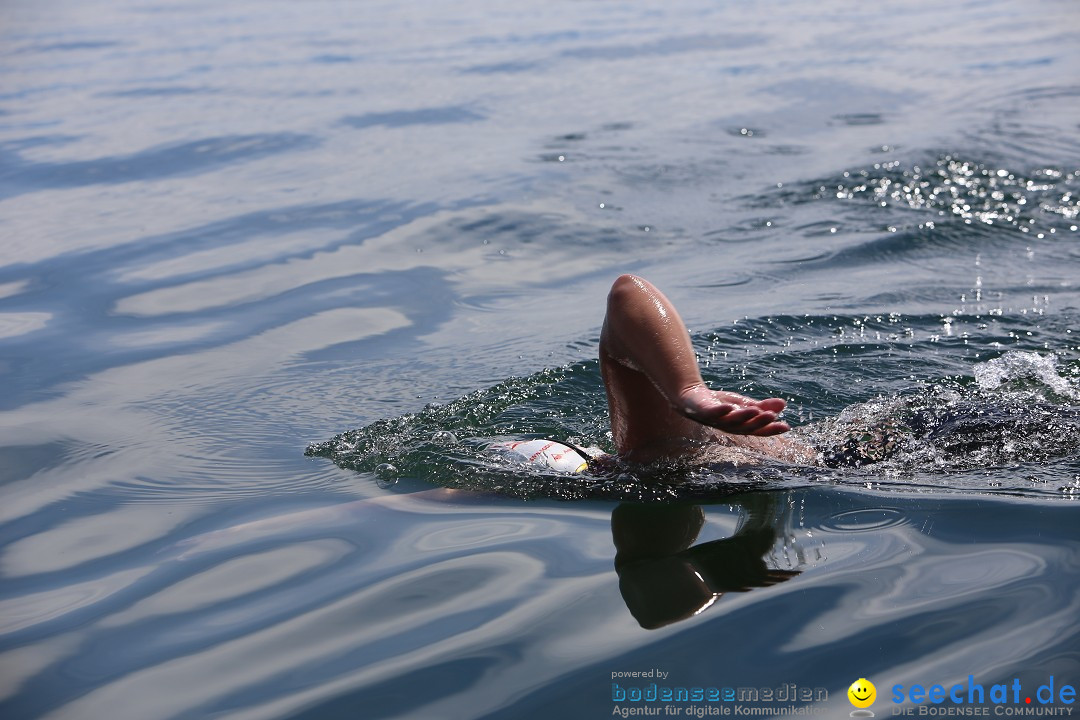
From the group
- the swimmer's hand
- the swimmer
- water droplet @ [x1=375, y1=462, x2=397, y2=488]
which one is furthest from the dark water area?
the swimmer's hand

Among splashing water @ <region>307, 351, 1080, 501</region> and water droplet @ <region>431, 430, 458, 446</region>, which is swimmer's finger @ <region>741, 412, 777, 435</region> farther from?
water droplet @ <region>431, 430, 458, 446</region>

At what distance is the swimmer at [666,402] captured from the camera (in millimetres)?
3809

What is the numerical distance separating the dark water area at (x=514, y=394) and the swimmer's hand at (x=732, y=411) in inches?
19.3

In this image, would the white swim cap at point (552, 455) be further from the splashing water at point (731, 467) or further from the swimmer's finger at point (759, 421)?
the swimmer's finger at point (759, 421)

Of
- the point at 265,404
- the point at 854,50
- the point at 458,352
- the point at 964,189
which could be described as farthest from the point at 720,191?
the point at 854,50

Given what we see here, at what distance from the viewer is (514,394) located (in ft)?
19.0

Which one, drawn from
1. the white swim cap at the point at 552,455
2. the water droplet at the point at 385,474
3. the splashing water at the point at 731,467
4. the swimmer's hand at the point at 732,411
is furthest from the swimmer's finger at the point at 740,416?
the water droplet at the point at 385,474

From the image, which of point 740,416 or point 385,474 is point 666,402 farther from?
point 385,474

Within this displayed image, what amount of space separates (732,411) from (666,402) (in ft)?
2.48

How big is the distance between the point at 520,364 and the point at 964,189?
16.7 ft

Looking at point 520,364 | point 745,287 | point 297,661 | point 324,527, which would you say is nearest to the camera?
point 297,661

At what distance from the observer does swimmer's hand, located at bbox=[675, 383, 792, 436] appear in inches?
144

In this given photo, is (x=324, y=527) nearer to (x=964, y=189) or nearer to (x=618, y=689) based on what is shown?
(x=618, y=689)

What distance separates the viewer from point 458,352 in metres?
6.54
